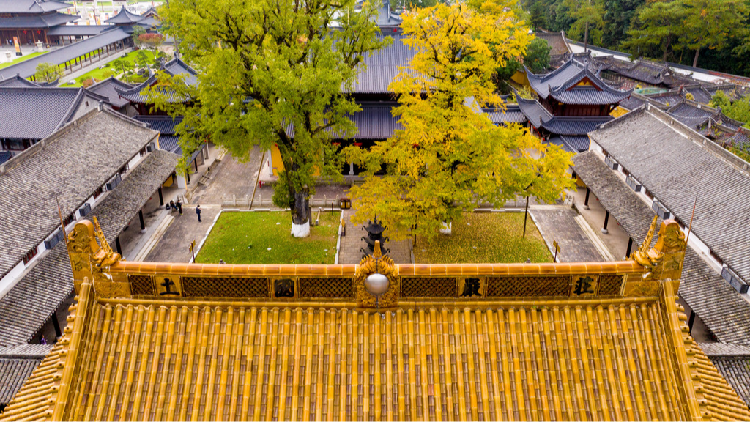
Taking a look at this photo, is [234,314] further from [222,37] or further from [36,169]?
[36,169]

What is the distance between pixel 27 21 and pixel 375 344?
111765 millimetres

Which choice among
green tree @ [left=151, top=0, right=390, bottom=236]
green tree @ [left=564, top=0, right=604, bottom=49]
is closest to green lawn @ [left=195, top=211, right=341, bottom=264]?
green tree @ [left=151, top=0, right=390, bottom=236]

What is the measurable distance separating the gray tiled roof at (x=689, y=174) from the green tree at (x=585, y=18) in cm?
5823

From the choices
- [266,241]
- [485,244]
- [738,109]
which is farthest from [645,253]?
[738,109]

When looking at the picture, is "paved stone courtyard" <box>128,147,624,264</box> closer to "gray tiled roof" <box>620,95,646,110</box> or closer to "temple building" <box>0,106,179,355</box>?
"temple building" <box>0,106,179,355</box>

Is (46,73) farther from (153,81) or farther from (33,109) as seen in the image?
(153,81)

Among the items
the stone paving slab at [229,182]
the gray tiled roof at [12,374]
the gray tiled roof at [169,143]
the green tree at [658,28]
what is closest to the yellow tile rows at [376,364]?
the gray tiled roof at [12,374]

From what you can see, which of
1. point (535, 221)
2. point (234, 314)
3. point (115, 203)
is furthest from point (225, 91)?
point (535, 221)

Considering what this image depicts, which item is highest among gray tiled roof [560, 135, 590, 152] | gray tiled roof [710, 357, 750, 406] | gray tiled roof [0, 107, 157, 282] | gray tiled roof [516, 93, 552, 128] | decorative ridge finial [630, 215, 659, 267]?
decorative ridge finial [630, 215, 659, 267]

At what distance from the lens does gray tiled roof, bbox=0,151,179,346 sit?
20633 millimetres

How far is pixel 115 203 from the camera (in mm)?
30734

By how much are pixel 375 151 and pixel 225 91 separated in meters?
8.38

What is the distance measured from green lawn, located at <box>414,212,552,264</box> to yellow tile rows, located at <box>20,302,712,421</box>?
20334 millimetres

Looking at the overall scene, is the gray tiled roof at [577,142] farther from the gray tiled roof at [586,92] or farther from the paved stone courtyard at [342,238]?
the paved stone courtyard at [342,238]
